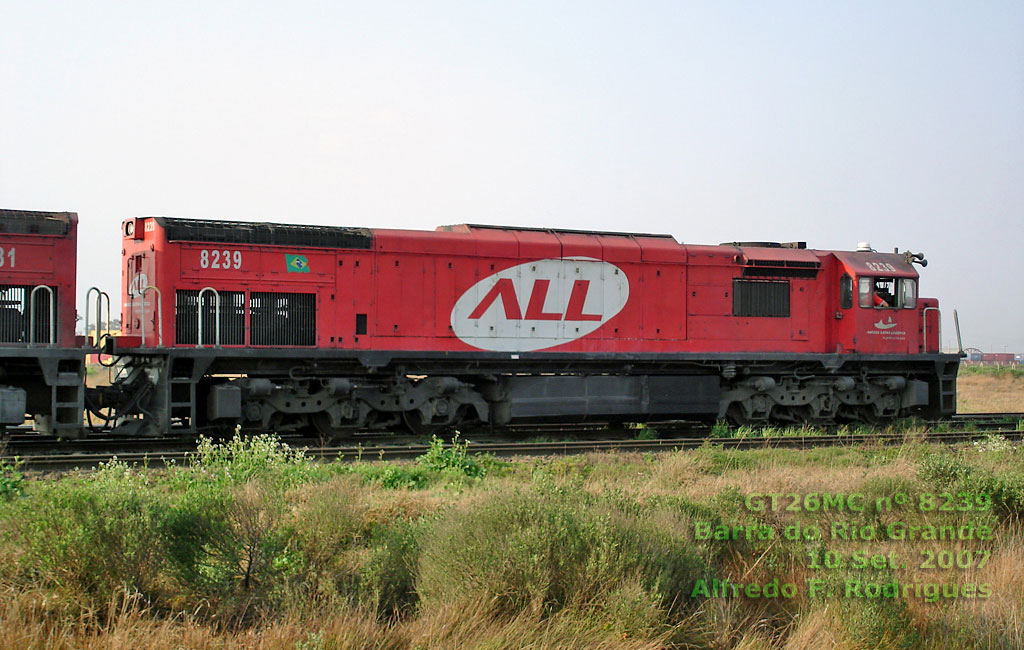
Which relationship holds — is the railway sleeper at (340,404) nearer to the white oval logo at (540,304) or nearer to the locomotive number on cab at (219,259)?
the white oval logo at (540,304)

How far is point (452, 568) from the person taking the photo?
7250mm

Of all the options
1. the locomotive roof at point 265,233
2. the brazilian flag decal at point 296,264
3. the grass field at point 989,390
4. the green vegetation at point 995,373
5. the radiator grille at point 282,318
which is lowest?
the grass field at point 989,390

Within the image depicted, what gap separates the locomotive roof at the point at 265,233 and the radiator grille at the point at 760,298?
7.47 metres

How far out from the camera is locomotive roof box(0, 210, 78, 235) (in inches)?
538

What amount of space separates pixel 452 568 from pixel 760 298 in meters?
12.6

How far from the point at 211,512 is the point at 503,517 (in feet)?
8.03

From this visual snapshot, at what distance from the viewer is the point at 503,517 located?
7633mm

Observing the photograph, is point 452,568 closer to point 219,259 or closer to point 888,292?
point 219,259

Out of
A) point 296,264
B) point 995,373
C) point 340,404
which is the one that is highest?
point 296,264

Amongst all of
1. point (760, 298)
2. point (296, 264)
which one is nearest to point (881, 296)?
point (760, 298)

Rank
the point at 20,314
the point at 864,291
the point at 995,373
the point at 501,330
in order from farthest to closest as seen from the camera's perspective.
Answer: the point at 995,373, the point at 864,291, the point at 501,330, the point at 20,314

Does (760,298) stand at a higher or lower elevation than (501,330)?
higher

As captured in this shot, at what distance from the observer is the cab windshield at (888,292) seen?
1853 cm

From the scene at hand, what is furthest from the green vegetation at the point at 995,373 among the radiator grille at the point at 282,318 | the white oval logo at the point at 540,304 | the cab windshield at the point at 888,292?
the radiator grille at the point at 282,318
